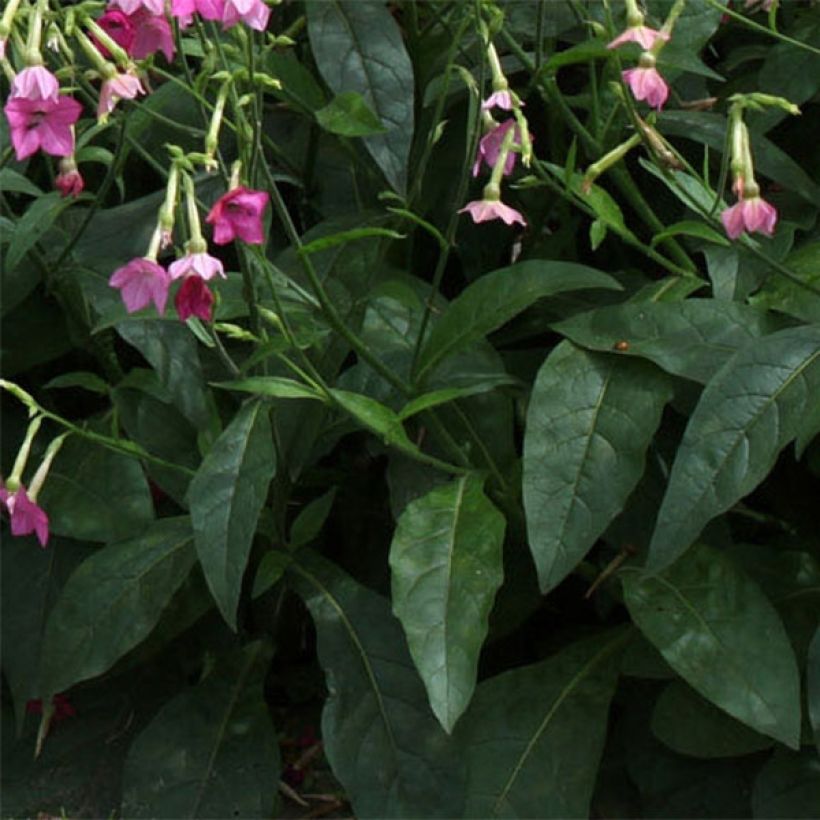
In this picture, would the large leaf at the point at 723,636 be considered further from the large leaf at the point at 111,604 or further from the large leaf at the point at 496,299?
the large leaf at the point at 111,604

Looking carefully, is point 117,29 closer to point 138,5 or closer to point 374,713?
point 138,5

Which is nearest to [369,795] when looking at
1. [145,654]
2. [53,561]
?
[145,654]

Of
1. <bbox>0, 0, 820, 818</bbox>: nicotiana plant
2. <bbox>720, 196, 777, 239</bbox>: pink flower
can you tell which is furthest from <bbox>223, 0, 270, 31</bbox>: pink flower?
<bbox>720, 196, 777, 239</bbox>: pink flower

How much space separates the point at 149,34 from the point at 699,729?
1.23 m

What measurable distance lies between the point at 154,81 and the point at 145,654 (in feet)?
3.63

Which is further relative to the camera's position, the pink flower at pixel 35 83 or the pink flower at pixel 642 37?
the pink flower at pixel 642 37

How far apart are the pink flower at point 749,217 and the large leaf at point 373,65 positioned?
0.66m

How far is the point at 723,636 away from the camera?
222 cm

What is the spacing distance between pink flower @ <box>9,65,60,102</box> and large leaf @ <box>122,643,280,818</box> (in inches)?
45.9

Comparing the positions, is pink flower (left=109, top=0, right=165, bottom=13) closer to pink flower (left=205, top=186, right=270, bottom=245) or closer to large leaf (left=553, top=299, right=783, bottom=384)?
pink flower (left=205, top=186, right=270, bottom=245)

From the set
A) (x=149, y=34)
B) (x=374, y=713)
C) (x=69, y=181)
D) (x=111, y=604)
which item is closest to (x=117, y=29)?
(x=149, y=34)

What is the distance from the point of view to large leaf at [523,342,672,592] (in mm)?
2105

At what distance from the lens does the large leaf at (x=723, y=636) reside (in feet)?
7.07

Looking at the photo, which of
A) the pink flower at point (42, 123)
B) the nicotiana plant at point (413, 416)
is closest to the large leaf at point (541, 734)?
the nicotiana plant at point (413, 416)
